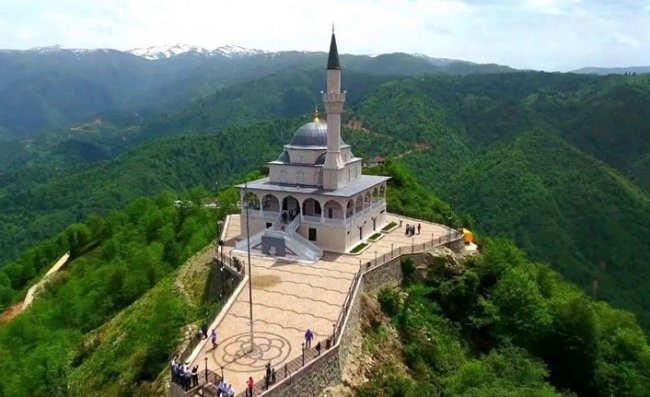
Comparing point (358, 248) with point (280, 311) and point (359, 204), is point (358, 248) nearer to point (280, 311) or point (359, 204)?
point (359, 204)

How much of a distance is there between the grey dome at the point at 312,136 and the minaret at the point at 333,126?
86.0 inches

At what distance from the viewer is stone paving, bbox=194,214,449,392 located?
23281 mm

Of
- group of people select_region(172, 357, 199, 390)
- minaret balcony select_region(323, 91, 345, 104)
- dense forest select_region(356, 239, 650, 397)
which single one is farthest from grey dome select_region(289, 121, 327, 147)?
group of people select_region(172, 357, 199, 390)

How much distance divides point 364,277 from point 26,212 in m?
142

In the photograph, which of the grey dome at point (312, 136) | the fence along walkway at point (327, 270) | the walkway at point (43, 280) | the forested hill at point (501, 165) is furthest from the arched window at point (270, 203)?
the forested hill at point (501, 165)

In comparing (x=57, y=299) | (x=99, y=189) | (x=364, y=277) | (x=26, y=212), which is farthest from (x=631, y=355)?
(x=26, y=212)

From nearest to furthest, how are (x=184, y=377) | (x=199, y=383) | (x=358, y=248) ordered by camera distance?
(x=184, y=377), (x=199, y=383), (x=358, y=248)

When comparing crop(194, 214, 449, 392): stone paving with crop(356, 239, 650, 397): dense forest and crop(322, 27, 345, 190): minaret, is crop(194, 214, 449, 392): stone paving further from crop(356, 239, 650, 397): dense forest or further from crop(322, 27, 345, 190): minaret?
crop(322, 27, 345, 190): minaret

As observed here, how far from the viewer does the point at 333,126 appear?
40312 mm

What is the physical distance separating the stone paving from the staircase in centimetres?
82

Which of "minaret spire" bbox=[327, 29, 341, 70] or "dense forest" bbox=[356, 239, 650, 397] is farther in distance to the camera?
"minaret spire" bbox=[327, 29, 341, 70]

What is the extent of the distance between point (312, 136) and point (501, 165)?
3094 inches

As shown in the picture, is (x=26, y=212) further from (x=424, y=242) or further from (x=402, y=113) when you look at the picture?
(x=424, y=242)

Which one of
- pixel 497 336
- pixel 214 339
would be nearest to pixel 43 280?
pixel 214 339
